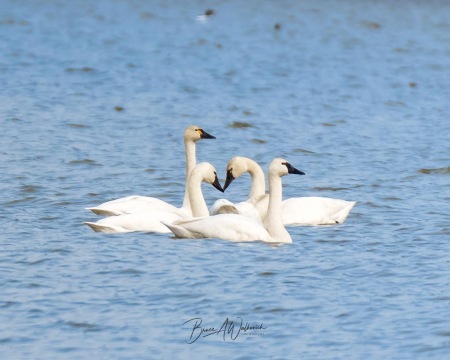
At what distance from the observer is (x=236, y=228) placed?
12.5m

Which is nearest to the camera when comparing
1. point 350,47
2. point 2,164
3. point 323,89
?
point 2,164

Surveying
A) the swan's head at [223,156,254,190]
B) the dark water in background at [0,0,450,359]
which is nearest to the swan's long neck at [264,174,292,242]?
the dark water in background at [0,0,450,359]

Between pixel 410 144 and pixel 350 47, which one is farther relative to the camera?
pixel 350 47

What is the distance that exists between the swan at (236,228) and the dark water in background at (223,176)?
131 millimetres

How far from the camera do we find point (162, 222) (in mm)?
12406

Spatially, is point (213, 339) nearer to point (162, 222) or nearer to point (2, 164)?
point (162, 222)

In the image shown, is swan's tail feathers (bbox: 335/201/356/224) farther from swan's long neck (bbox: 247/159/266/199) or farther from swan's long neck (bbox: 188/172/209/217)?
swan's long neck (bbox: 188/172/209/217)

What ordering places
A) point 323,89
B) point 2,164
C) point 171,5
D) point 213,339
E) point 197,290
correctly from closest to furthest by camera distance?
point 213,339 → point 197,290 → point 2,164 → point 323,89 → point 171,5

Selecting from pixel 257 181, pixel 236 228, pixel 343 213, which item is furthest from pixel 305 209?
pixel 236 228

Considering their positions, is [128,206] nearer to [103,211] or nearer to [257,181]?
[103,211]

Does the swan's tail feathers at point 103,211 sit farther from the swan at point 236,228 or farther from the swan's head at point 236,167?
the swan's head at point 236,167

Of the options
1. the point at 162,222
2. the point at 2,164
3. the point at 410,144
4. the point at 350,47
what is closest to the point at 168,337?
the point at 162,222

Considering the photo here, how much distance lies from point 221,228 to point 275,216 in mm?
609

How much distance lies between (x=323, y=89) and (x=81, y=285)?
606 inches
